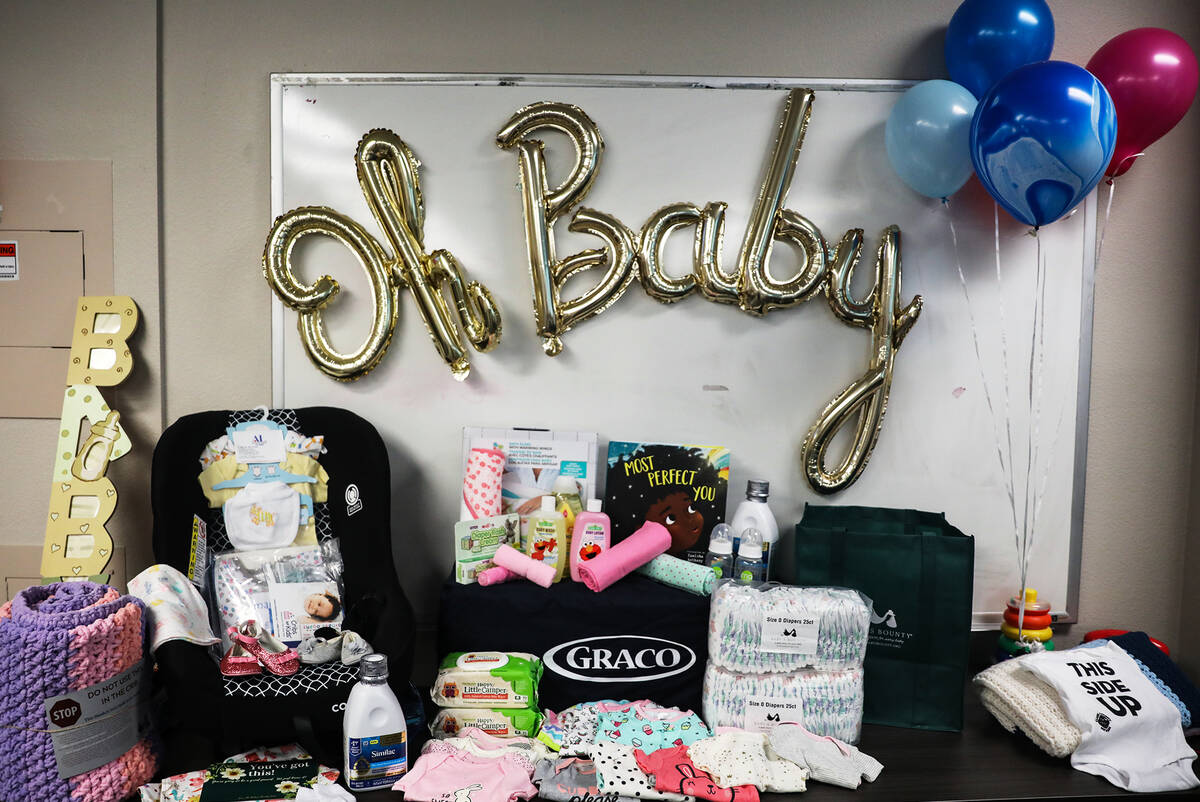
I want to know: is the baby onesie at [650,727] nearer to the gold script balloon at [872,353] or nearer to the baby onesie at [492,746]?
the baby onesie at [492,746]

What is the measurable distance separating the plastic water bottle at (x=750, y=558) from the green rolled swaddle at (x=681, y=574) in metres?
0.07

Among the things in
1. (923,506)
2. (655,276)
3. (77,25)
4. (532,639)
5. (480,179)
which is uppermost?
(77,25)

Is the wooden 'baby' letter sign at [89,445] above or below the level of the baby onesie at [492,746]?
above

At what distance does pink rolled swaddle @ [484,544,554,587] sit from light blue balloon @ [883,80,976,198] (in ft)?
4.04

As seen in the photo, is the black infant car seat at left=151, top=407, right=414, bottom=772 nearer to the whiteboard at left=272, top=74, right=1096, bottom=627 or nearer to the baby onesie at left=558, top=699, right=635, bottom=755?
the whiteboard at left=272, top=74, right=1096, bottom=627

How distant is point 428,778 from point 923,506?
4.42 ft

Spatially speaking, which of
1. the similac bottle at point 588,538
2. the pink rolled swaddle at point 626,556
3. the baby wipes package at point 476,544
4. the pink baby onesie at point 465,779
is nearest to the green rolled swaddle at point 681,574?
the pink rolled swaddle at point 626,556

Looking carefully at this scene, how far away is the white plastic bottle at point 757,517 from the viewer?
1.78m

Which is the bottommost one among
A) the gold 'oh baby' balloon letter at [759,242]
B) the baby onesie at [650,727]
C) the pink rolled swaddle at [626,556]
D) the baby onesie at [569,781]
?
the baby onesie at [569,781]

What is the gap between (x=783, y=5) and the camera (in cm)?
182

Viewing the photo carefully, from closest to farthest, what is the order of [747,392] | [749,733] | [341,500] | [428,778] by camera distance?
[428,778], [749,733], [341,500], [747,392]

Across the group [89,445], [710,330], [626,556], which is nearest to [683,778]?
[626,556]

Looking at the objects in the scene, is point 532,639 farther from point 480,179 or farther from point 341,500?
point 480,179

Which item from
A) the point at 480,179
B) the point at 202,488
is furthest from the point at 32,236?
the point at 480,179
